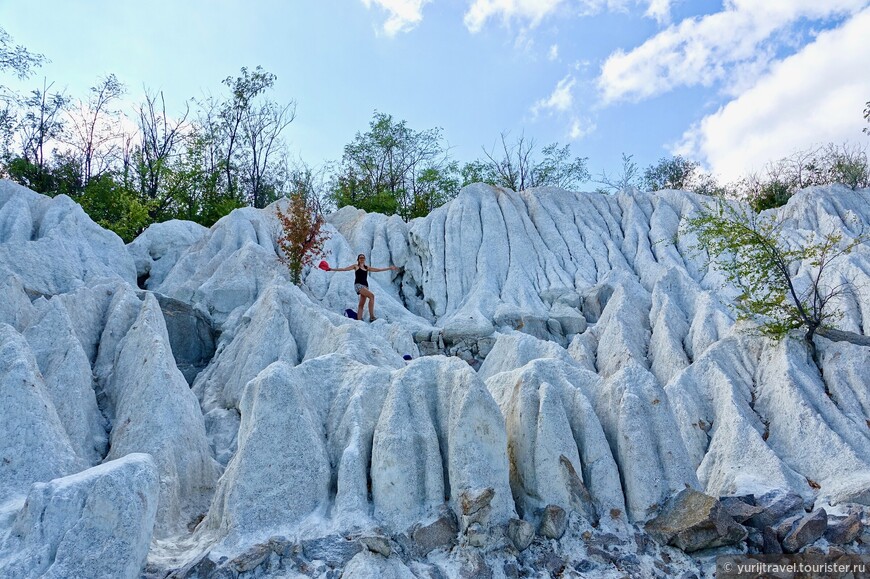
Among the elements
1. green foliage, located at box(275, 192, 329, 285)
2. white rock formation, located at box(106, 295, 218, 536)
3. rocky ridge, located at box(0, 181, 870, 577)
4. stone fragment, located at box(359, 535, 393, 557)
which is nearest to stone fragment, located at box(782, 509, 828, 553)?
rocky ridge, located at box(0, 181, 870, 577)

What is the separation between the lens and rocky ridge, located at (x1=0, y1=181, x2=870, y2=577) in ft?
23.7

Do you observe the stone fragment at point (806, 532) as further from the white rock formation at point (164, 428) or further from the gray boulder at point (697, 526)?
the white rock formation at point (164, 428)

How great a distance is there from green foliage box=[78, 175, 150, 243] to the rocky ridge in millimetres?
7575

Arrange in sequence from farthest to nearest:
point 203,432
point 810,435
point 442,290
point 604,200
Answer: point 604,200, point 442,290, point 810,435, point 203,432

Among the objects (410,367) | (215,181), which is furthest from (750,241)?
(215,181)

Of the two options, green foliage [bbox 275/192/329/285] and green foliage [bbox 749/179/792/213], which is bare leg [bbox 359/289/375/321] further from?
green foliage [bbox 749/179/792/213]

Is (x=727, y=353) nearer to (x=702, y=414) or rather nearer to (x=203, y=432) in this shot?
(x=702, y=414)

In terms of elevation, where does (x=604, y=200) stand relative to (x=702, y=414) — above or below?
above

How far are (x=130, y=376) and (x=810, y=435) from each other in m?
11.4

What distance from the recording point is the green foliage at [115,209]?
979 inches

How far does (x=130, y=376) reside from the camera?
1097cm

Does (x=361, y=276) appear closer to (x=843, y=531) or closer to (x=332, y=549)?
(x=332, y=549)

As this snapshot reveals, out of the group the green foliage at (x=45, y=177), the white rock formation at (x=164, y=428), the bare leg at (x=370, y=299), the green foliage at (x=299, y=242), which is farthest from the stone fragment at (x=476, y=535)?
the green foliage at (x=45, y=177)

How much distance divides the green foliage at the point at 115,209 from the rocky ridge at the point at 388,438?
7.57 meters
